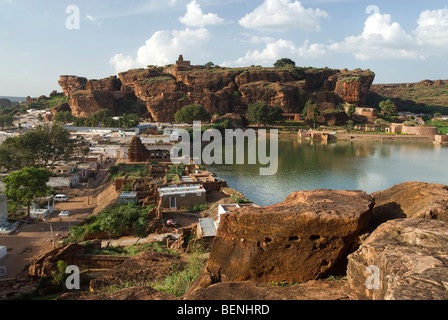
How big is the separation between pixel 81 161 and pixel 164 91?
131 feet

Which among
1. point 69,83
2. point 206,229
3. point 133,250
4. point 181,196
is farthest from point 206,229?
point 69,83

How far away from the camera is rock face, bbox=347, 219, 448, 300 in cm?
357

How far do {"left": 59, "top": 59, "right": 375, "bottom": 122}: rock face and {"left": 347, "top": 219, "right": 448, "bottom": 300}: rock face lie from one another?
60.3m

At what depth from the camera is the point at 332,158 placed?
132 feet

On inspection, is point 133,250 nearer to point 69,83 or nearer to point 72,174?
point 72,174

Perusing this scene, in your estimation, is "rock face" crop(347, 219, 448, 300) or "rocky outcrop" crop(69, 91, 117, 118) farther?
"rocky outcrop" crop(69, 91, 117, 118)

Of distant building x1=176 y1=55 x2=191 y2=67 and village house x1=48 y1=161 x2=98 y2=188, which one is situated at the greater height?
distant building x1=176 y1=55 x2=191 y2=67

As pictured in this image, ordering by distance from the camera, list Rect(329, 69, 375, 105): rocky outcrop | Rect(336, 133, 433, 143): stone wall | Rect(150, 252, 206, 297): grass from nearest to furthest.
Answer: Rect(150, 252, 206, 297): grass, Rect(336, 133, 433, 143): stone wall, Rect(329, 69, 375, 105): rocky outcrop

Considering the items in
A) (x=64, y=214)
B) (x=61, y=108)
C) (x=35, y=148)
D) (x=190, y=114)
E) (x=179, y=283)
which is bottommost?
(x=64, y=214)

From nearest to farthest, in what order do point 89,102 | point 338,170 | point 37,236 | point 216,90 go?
point 37,236
point 338,170
point 89,102
point 216,90

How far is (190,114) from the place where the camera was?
2287 inches

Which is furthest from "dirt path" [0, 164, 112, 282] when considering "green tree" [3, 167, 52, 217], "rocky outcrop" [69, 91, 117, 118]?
"rocky outcrop" [69, 91, 117, 118]

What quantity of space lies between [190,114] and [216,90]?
1467cm

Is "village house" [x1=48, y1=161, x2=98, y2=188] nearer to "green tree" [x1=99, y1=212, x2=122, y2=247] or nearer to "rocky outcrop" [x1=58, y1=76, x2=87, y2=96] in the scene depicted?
"green tree" [x1=99, y1=212, x2=122, y2=247]
